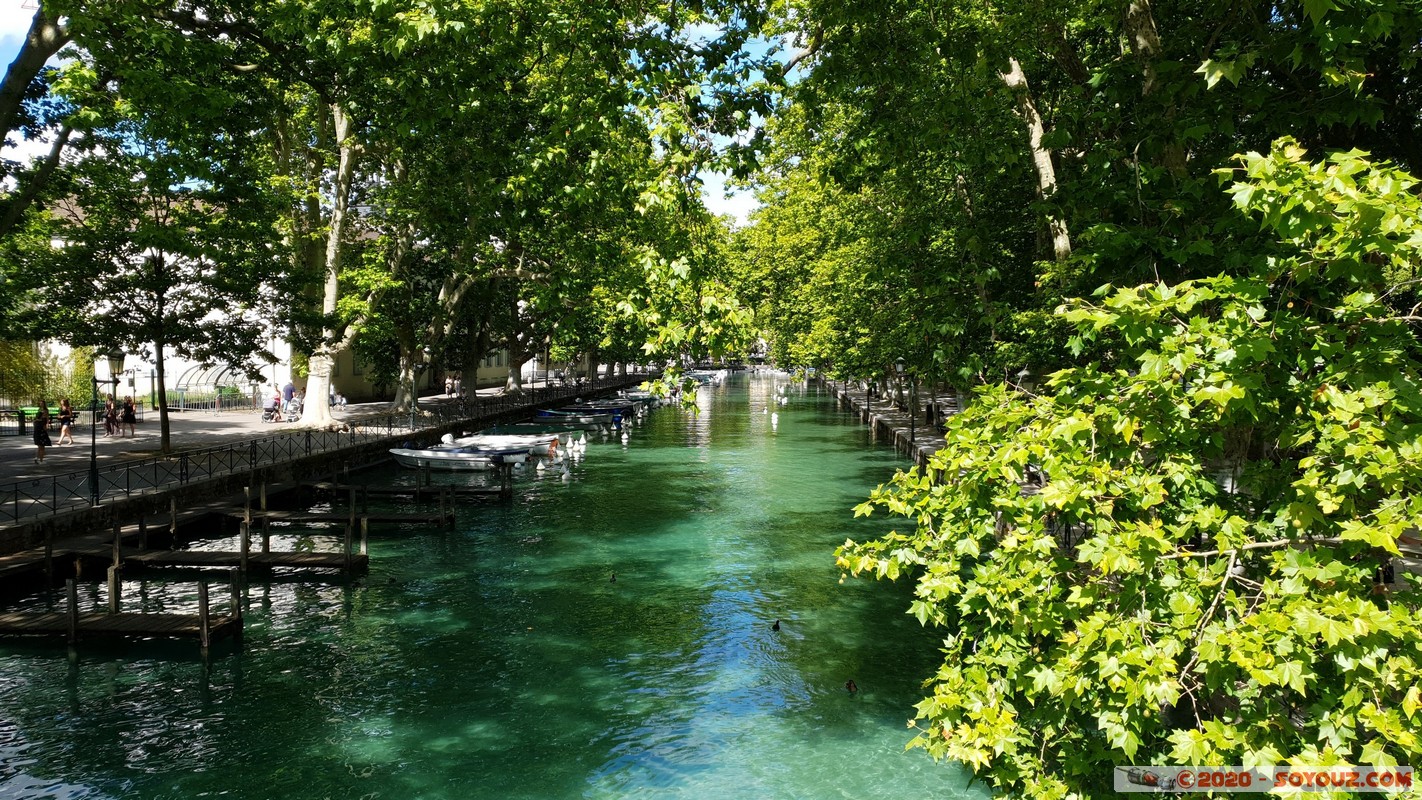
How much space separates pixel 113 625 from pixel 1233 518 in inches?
653

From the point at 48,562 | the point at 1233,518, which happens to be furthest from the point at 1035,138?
the point at 48,562

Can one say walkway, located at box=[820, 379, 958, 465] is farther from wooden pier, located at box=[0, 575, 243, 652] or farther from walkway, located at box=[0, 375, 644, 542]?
walkway, located at box=[0, 375, 644, 542]

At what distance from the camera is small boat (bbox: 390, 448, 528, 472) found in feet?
113

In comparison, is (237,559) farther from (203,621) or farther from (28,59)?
(28,59)

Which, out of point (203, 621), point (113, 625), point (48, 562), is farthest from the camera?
point (48, 562)

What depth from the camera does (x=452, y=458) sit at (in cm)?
3444

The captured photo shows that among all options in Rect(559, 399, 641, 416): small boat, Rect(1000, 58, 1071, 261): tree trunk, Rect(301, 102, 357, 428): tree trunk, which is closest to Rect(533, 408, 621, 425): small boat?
Rect(559, 399, 641, 416): small boat

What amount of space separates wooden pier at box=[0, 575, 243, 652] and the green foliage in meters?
13.5

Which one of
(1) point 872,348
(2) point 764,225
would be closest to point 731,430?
(2) point 764,225

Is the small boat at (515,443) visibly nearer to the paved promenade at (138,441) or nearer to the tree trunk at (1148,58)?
the paved promenade at (138,441)

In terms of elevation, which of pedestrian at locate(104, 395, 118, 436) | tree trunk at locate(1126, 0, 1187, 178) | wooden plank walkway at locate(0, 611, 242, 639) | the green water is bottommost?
the green water

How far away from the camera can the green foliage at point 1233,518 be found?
4.12 meters

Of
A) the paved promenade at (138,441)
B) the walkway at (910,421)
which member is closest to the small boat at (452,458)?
the paved promenade at (138,441)

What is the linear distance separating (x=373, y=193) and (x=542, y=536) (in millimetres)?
18142
